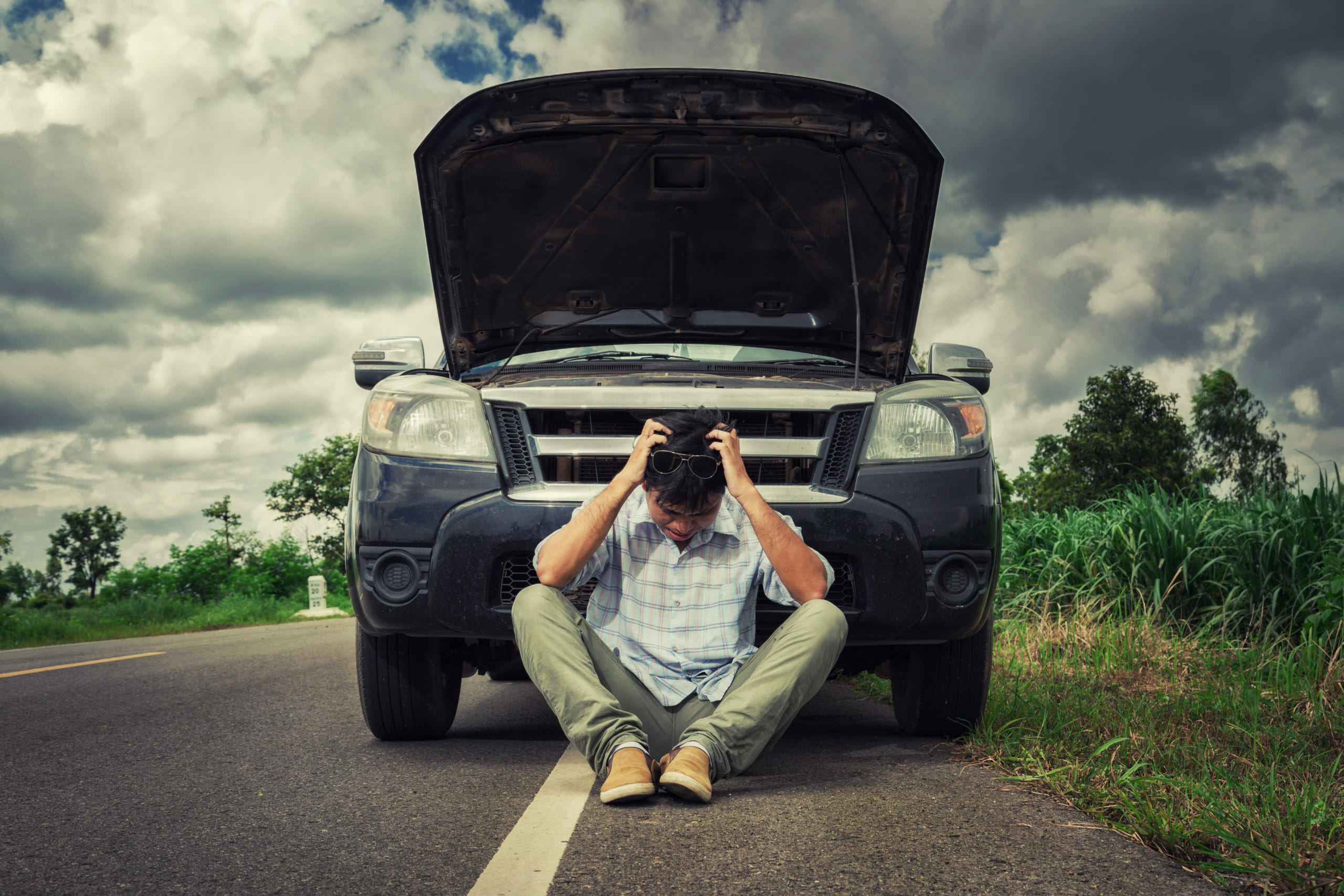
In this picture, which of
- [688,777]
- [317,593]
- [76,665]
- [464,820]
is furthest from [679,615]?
[317,593]

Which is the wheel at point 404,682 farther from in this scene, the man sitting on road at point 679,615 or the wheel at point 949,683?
the wheel at point 949,683

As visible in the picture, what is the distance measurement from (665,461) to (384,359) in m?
1.49

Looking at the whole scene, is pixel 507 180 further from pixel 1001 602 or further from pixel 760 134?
pixel 1001 602

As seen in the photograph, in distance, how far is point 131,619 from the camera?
19297 mm

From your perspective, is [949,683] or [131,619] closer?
[949,683]

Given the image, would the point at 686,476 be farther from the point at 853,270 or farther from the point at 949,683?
the point at 853,270

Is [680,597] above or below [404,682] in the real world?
above

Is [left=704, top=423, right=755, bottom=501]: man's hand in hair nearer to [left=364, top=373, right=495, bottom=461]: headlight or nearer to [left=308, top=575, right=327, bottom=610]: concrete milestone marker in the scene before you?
[left=364, top=373, right=495, bottom=461]: headlight

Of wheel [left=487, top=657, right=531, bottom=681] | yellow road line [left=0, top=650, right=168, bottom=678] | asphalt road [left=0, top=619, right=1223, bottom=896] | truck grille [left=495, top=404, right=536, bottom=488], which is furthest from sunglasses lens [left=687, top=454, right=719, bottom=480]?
yellow road line [left=0, top=650, right=168, bottom=678]

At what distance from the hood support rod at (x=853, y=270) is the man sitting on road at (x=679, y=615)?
0.79 meters

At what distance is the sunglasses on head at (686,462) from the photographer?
3219 millimetres

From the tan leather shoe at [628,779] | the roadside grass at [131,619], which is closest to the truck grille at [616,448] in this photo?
the tan leather shoe at [628,779]

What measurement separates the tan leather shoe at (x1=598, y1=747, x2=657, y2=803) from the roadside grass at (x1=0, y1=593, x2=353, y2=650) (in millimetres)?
12913

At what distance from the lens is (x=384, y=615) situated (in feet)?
11.2
